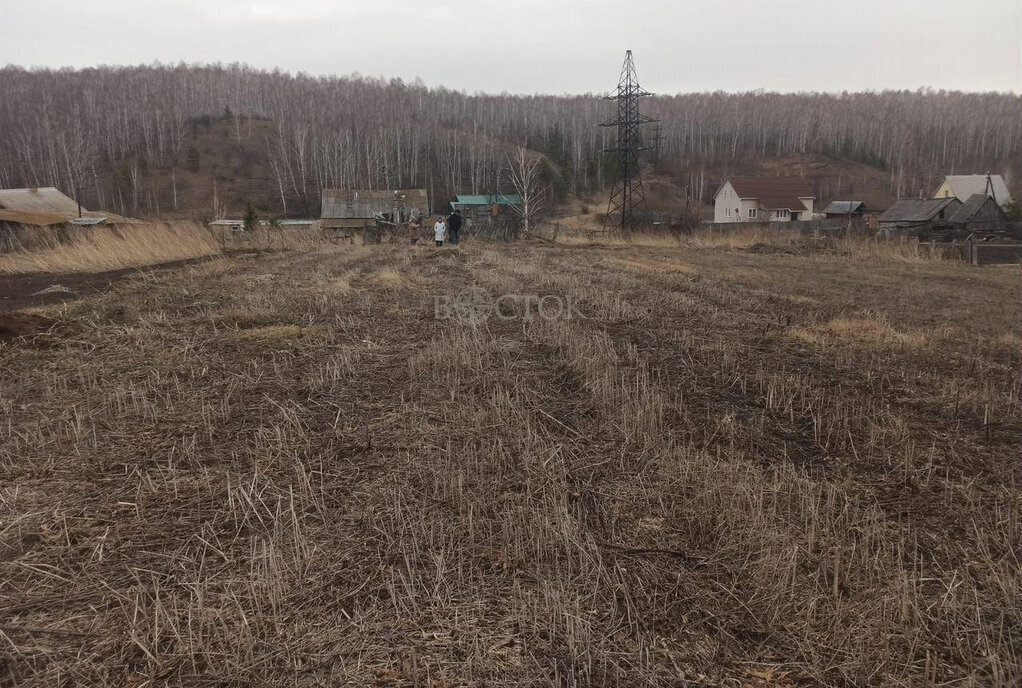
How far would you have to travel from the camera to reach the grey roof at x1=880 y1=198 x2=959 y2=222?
42.8 metres

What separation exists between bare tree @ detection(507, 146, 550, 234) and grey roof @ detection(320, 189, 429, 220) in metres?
9.70

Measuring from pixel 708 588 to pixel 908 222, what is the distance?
1943 inches

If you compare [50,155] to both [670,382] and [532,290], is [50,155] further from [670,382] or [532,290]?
[670,382]

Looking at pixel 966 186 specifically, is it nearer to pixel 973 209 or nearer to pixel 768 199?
pixel 768 199

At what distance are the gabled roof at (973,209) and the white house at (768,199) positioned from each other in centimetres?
2767

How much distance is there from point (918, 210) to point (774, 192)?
2538cm

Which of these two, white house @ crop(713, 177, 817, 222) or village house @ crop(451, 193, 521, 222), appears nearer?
village house @ crop(451, 193, 521, 222)

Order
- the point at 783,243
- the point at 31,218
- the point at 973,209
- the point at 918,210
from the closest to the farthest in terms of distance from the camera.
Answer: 1. the point at 31,218
2. the point at 783,243
3. the point at 973,209
4. the point at 918,210

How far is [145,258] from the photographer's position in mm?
17312

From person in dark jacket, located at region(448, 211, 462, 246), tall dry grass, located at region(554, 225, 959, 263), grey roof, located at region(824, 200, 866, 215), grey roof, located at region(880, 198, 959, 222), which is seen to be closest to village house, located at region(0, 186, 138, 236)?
person in dark jacket, located at region(448, 211, 462, 246)

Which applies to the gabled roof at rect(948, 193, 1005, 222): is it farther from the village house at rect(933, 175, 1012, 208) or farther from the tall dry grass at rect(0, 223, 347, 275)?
the tall dry grass at rect(0, 223, 347, 275)

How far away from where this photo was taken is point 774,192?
225 ft

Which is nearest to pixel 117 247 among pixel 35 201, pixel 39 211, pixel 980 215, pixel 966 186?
pixel 39 211

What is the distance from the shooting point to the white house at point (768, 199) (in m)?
67.8
